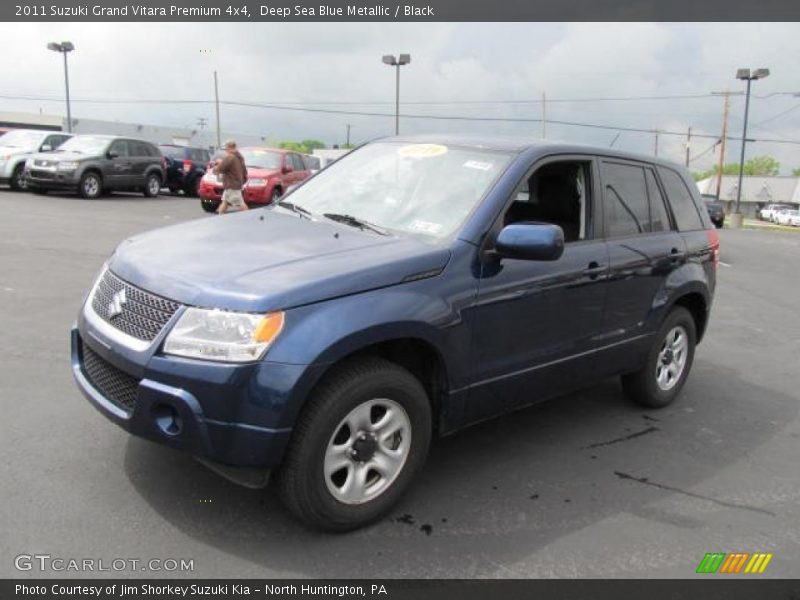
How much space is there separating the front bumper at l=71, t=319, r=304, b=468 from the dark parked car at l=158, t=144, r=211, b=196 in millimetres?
20672

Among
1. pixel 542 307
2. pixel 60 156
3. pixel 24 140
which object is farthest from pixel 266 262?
pixel 24 140

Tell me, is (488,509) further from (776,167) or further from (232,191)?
(776,167)

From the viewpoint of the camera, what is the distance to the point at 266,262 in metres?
3.11

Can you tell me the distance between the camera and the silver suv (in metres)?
18.4

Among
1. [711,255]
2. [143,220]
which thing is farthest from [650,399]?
[143,220]

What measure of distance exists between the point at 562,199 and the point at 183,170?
20.3 m

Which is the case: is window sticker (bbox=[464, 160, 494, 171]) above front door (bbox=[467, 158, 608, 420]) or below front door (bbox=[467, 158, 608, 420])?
above

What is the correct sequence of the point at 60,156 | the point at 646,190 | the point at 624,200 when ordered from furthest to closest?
the point at 60,156 < the point at 646,190 < the point at 624,200

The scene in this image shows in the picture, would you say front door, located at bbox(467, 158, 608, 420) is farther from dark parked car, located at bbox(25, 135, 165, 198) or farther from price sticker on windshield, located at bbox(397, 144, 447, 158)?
dark parked car, located at bbox(25, 135, 165, 198)

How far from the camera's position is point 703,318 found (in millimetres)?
5410

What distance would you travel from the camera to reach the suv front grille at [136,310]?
294cm

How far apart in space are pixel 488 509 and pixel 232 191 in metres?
11.3
